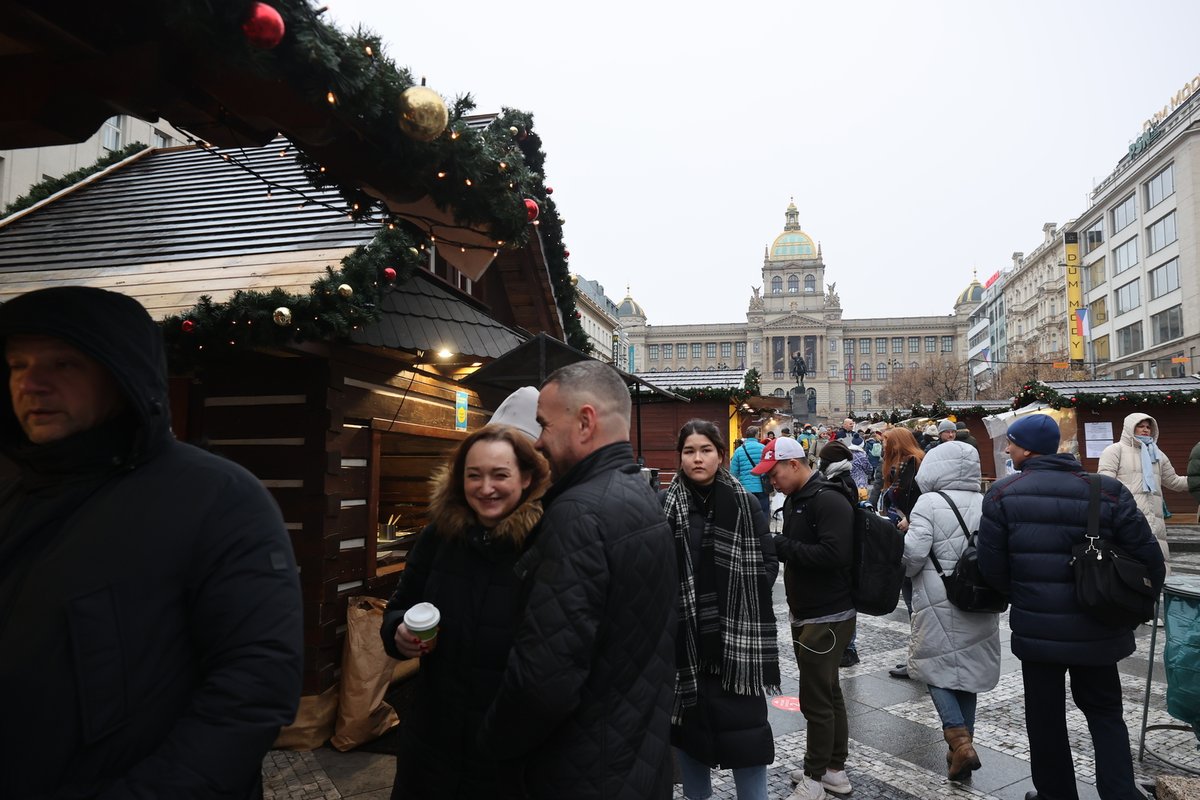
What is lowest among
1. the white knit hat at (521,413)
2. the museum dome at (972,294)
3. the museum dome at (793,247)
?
the white knit hat at (521,413)

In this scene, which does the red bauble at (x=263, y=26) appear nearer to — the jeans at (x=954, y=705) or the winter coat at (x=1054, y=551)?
the winter coat at (x=1054, y=551)

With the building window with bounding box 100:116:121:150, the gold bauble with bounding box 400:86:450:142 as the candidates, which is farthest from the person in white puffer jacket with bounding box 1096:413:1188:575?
the building window with bounding box 100:116:121:150

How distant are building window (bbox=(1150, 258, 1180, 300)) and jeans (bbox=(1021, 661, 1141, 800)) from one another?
50.1 metres

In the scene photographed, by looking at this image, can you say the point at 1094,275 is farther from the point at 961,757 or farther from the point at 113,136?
the point at 961,757

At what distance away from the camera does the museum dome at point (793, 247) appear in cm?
12069

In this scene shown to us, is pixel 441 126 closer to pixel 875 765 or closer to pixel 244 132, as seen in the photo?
pixel 244 132

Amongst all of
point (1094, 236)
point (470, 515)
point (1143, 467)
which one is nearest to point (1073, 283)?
point (1094, 236)

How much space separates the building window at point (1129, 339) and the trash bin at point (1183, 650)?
53.2 m

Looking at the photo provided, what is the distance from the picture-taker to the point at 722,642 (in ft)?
10.1

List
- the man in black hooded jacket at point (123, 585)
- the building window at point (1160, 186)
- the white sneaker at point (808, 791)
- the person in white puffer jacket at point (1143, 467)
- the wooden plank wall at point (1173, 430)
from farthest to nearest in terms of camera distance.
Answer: the building window at point (1160, 186)
the wooden plank wall at point (1173, 430)
the person in white puffer jacket at point (1143, 467)
the white sneaker at point (808, 791)
the man in black hooded jacket at point (123, 585)

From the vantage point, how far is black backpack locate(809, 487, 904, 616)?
12.6 ft

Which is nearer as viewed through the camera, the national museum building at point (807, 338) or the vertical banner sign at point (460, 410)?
the vertical banner sign at point (460, 410)

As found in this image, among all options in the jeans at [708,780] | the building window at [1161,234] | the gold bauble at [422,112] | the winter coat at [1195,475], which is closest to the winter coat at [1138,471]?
the winter coat at [1195,475]

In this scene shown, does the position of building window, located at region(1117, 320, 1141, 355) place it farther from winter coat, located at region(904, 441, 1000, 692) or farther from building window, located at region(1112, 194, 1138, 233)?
winter coat, located at region(904, 441, 1000, 692)
